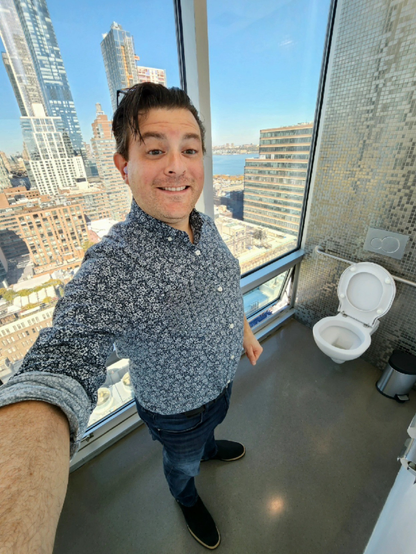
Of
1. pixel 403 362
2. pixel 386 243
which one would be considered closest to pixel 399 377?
pixel 403 362

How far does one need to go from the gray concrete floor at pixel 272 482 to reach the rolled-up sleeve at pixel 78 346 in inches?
45.2

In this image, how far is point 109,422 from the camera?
148 centimetres

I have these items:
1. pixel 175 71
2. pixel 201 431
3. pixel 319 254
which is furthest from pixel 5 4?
pixel 319 254

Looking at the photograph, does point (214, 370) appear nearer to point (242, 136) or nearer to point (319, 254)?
point (242, 136)

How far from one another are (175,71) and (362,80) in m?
1.20

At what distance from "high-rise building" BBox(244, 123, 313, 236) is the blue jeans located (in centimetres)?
138

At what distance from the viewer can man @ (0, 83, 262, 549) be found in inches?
20.6

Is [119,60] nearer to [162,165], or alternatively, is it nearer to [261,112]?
[162,165]

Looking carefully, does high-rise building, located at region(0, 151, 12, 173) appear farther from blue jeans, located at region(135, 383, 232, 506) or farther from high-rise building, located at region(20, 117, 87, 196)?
blue jeans, located at region(135, 383, 232, 506)

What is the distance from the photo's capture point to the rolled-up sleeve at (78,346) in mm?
460

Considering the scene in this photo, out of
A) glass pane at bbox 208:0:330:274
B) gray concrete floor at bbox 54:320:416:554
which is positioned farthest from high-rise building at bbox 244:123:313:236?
gray concrete floor at bbox 54:320:416:554

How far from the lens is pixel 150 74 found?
3.71 ft

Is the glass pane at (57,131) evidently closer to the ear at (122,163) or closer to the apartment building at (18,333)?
the apartment building at (18,333)

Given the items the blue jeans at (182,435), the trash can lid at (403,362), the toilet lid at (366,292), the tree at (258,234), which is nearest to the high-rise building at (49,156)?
the blue jeans at (182,435)
